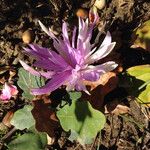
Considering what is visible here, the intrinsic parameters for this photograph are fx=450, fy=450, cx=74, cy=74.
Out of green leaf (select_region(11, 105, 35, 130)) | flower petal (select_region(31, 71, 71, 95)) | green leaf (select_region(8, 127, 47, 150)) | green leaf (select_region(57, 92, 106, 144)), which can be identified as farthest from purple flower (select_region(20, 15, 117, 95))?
green leaf (select_region(8, 127, 47, 150))

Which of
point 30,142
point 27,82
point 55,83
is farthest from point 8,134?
point 55,83

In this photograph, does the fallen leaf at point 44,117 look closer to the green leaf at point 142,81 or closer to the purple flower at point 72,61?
the purple flower at point 72,61

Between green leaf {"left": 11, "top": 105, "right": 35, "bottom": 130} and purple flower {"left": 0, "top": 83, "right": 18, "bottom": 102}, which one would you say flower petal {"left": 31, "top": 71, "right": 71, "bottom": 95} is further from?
purple flower {"left": 0, "top": 83, "right": 18, "bottom": 102}

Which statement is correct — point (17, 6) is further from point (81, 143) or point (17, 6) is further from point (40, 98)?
point (81, 143)

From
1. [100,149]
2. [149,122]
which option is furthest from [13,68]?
[149,122]

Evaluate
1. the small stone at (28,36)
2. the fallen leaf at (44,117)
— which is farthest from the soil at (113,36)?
the fallen leaf at (44,117)
